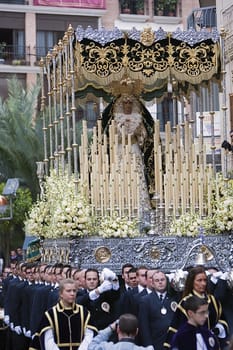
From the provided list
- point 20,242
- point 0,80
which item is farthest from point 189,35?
point 0,80

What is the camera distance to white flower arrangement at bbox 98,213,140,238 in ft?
46.1

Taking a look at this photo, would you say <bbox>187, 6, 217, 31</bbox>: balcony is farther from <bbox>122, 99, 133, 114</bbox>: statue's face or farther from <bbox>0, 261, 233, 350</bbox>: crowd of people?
<bbox>0, 261, 233, 350</bbox>: crowd of people

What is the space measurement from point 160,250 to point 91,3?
3007cm

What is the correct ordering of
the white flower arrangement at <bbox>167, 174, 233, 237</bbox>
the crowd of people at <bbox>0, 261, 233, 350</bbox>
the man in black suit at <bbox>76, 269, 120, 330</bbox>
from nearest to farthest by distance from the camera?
the crowd of people at <bbox>0, 261, 233, 350</bbox>
the man in black suit at <bbox>76, 269, 120, 330</bbox>
the white flower arrangement at <bbox>167, 174, 233, 237</bbox>

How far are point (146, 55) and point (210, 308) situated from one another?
672 centimetres

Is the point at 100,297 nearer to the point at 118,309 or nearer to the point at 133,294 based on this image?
the point at 118,309

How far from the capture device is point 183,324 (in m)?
8.07

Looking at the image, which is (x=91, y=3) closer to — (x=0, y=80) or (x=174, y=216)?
(x=0, y=80)

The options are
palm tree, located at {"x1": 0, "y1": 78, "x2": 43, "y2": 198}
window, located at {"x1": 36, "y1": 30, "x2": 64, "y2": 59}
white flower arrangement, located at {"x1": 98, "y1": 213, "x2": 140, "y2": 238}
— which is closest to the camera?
white flower arrangement, located at {"x1": 98, "y1": 213, "x2": 140, "y2": 238}

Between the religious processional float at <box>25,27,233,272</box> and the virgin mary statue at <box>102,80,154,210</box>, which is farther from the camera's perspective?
the virgin mary statue at <box>102,80,154,210</box>

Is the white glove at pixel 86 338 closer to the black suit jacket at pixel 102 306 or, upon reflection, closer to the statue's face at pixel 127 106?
the black suit jacket at pixel 102 306

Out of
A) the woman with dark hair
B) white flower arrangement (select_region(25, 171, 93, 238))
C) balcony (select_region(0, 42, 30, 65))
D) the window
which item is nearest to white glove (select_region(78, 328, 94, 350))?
the woman with dark hair

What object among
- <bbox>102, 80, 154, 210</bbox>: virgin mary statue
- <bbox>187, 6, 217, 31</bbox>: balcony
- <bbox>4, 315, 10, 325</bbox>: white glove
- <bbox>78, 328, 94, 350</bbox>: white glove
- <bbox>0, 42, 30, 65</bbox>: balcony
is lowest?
<bbox>4, 315, 10, 325</bbox>: white glove

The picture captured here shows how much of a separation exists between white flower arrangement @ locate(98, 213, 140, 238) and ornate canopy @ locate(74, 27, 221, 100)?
2276mm
